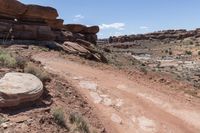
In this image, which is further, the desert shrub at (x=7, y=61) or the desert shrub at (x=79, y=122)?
the desert shrub at (x=7, y=61)

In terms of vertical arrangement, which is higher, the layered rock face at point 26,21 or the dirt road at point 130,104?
the layered rock face at point 26,21

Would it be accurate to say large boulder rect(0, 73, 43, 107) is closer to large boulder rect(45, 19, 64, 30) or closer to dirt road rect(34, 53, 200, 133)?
dirt road rect(34, 53, 200, 133)

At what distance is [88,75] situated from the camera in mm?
13062

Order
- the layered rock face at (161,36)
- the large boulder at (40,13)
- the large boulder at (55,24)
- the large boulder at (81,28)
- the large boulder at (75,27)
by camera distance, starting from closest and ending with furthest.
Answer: the large boulder at (40,13) < the large boulder at (55,24) < the large boulder at (75,27) < the large boulder at (81,28) < the layered rock face at (161,36)

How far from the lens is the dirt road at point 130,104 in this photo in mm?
9527

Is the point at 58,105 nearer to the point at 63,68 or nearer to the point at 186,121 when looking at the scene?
the point at 186,121

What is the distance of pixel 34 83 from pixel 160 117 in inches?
159

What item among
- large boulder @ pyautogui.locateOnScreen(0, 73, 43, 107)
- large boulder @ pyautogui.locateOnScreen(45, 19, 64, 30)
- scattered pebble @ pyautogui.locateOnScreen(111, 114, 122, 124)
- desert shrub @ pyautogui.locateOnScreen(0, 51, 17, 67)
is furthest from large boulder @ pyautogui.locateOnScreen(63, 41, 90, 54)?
large boulder @ pyautogui.locateOnScreen(0, 73, 43, 107)

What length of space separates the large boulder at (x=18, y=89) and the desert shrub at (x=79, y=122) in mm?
902

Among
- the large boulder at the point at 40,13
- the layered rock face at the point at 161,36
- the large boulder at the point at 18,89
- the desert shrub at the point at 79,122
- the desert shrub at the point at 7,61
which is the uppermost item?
the large boulder at the point at 40,13

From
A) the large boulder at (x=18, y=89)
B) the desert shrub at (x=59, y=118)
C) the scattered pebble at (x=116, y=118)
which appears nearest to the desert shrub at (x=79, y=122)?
the desert shrub at (x=59, y=118)

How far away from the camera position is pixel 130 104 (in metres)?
10.7

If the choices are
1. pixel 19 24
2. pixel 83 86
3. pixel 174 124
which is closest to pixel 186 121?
pixel 174 124

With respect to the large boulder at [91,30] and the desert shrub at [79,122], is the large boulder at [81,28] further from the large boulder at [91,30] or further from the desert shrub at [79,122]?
the desert shrub at [79,122]
